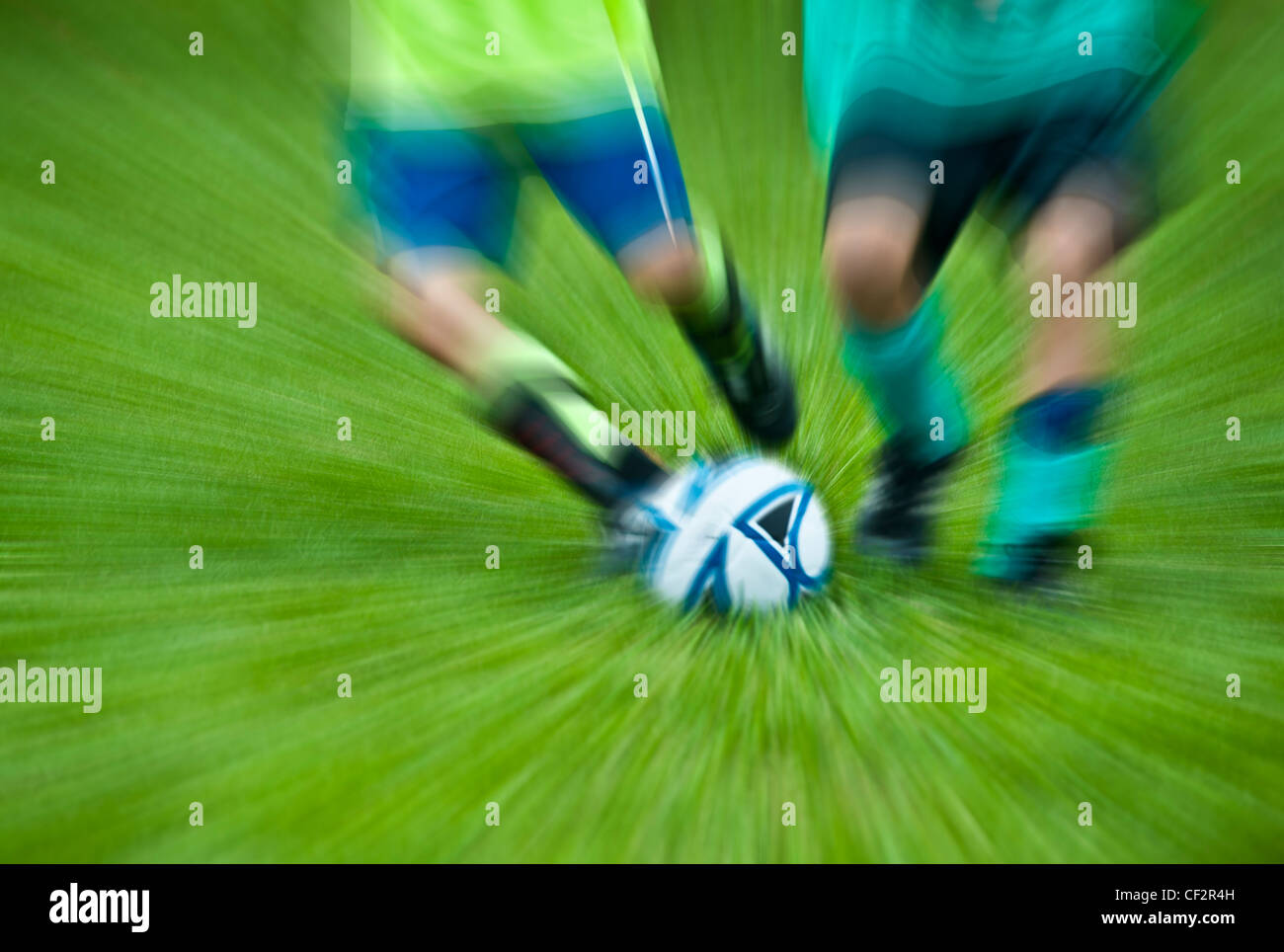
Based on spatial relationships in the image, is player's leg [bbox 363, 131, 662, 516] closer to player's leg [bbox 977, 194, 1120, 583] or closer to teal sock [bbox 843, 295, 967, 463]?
teal sock [bbox 843, 295, 967, 463]

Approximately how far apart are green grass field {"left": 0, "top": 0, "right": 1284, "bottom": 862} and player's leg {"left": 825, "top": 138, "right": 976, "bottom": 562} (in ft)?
0.08

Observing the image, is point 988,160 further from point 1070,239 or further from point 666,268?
point 666,268

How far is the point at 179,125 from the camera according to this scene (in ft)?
3.74

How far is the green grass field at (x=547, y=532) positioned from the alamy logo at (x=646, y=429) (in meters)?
0.02

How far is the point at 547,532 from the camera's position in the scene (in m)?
1.15

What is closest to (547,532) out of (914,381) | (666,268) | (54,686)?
(666,268)

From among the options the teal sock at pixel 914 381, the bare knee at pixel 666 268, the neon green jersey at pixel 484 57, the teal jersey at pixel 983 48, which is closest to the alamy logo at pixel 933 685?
the teal sock at pixel 914 381

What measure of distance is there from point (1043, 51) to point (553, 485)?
2.22 feet

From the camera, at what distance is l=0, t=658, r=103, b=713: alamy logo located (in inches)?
44.4
